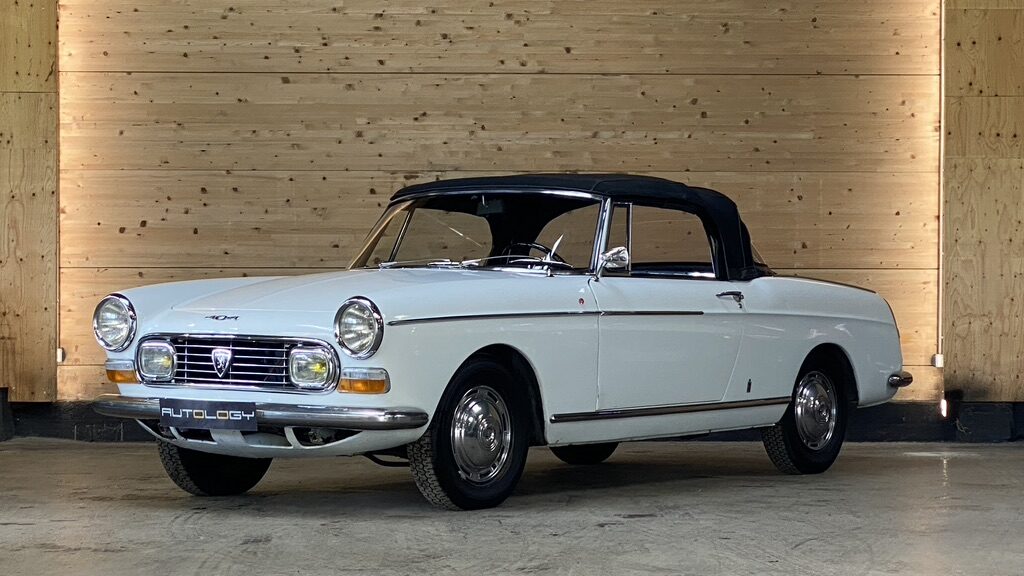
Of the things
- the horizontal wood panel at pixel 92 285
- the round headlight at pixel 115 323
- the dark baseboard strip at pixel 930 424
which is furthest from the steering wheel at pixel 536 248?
the dark baseboard strip at pixel 930 424

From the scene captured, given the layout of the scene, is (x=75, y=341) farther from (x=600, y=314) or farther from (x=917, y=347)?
(x=917, y=347)

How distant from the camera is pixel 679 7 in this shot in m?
10.4

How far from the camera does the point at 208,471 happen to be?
22.0ft

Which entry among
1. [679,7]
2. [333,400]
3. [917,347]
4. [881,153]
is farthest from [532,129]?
[333,400]

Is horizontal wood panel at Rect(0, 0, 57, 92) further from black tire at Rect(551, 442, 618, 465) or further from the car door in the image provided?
the car door

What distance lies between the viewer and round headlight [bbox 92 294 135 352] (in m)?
6.27

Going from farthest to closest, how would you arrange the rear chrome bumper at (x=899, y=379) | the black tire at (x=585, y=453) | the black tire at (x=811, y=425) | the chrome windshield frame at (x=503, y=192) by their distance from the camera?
1. the black tire at (x=585, y=453)
2. the rear chrome bumper at (x=899, y=379)
3. the black tire at (x=811, y=425)
4. the chrome windshield frame at (x=503, y=192)

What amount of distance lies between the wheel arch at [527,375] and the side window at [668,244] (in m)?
0.90

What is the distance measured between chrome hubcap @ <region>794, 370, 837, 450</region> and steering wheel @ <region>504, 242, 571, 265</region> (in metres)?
1.89

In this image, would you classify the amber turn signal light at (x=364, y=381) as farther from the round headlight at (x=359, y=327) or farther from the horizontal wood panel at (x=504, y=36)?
the horizontal wood panel at (x=504, y=36)

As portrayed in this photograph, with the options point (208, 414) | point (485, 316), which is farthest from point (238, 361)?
point (485, 316)

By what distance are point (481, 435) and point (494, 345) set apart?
15.4 inches

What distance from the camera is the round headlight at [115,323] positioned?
627 centimetres

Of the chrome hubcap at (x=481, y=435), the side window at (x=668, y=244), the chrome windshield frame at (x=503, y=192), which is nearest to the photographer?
the chrome hubcap at (x=481, y=435)
